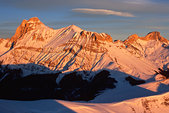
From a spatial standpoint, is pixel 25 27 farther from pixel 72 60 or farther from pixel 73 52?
pixel 72 60

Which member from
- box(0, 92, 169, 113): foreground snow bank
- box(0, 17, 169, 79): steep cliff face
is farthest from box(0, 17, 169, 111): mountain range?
box(0, 92, 169, 113): foreground snow bank

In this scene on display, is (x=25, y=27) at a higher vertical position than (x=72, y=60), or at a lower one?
higher

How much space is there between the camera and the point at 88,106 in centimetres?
4319

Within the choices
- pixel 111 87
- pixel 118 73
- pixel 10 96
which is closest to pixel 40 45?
pixel 10 96

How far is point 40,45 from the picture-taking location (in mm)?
167875

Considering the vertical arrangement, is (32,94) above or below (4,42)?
below

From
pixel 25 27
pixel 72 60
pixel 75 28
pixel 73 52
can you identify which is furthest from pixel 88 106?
pixel 25 27

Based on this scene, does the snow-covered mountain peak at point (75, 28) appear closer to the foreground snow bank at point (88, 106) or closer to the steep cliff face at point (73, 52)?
the steep cliff face at point (73, 52)

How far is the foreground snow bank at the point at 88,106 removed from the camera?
3407 centimetres

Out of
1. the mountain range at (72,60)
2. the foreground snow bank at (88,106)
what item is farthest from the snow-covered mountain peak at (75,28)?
the foreground snow bank at (88,106)

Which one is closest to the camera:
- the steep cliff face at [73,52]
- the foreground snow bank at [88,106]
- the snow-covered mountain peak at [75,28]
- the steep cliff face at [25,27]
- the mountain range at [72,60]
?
the foreground snow bank at [88,106]

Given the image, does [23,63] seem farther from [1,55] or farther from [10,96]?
[10,96]

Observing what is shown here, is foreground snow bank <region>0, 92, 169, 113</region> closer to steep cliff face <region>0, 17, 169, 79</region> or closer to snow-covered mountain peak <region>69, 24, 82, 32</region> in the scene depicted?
steep cliff face <region>0, 17, 169, 79</region>

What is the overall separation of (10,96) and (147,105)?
75450 mm
